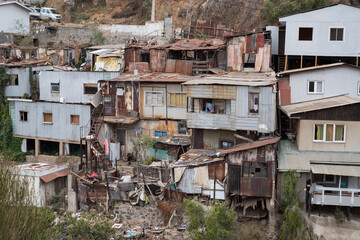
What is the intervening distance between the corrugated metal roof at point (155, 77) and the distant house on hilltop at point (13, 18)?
771 inches

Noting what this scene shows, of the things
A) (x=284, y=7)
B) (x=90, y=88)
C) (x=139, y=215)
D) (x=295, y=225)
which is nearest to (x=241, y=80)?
(x=295, y=225)

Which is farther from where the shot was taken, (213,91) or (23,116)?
(23,116)

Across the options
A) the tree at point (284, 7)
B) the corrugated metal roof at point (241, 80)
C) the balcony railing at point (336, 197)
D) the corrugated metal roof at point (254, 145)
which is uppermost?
the tree at point (284, 7)

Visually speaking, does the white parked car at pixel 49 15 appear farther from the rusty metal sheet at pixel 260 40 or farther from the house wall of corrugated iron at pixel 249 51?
the rusty metal sheet at pixel 260 40

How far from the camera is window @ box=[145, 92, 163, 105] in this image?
2942 centimetres

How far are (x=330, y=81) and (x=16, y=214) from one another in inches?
766

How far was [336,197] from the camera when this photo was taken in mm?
22125

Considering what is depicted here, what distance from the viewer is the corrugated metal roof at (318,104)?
23344mm

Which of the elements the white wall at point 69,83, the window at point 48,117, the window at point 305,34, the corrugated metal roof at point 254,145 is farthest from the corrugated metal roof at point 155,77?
→ the window at point 305,34

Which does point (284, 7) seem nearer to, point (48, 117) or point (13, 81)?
point (48, 117)

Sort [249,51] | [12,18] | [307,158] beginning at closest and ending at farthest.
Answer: [307,158]
[249,51]
[12,18]

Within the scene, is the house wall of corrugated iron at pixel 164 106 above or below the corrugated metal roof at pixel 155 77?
below

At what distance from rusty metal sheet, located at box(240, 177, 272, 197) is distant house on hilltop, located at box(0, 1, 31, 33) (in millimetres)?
31545

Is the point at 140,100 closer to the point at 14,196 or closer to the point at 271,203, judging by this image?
the point at 271,203
